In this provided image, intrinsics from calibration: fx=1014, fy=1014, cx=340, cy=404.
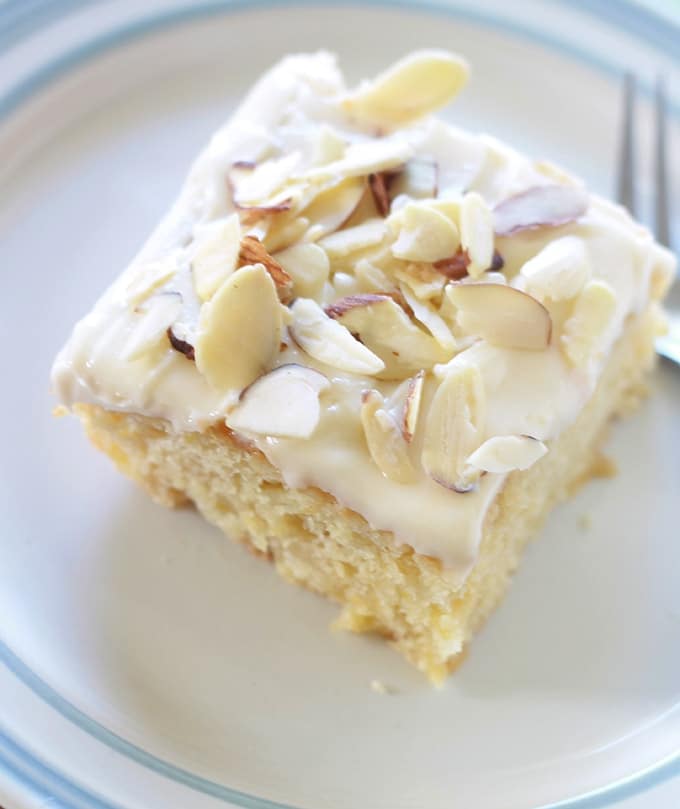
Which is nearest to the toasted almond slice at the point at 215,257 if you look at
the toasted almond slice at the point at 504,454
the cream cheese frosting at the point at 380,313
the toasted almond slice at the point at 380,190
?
the cream cheese frosting at the point at 380,313

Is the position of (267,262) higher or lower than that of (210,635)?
higher

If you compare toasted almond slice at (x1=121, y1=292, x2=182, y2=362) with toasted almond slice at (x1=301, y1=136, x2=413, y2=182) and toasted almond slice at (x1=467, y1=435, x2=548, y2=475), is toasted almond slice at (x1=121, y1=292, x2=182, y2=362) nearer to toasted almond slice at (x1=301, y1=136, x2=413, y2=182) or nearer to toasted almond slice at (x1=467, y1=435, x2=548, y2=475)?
toasted almond slice at (x1=301, y1=136, x2=413, y2=182)

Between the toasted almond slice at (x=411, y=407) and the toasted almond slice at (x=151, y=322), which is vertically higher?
the toasted almond slice at (x=151, y=322)

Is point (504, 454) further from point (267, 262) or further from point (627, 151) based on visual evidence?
point (627, 151)

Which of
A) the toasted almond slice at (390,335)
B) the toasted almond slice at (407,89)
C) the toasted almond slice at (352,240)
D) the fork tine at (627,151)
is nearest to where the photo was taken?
the toasted almond slice at (390,335)

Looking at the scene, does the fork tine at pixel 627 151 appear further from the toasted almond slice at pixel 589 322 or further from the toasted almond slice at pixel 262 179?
the toasted almond slice at pixel 262 179

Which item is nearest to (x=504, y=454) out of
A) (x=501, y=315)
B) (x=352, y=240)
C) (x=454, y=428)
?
(x=454, y=428)

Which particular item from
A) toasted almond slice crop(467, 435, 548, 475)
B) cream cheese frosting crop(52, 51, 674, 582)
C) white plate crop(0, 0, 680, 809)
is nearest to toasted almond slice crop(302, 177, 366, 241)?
cream cheese frosting crop(52, 51, 674, 582)

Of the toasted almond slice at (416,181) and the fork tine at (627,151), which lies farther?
the fork tine at (627,151)
